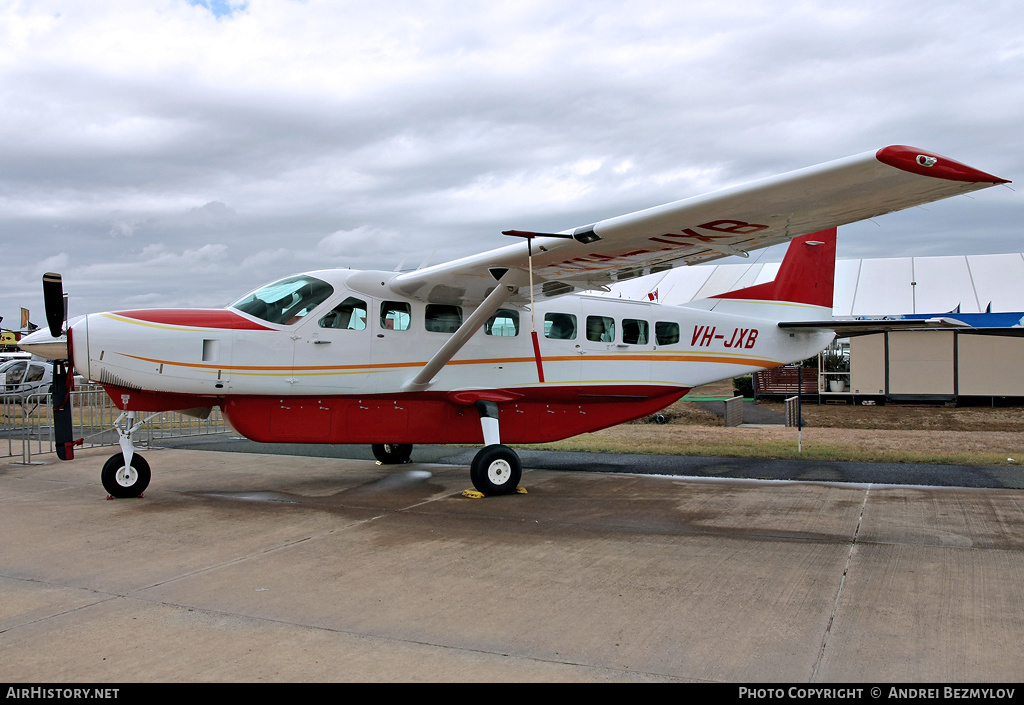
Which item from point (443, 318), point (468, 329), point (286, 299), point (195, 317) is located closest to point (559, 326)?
point (443, 318)

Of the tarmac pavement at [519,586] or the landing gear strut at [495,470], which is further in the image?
the landing gear strut at [495,470]

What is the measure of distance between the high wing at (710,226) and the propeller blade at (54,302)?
3.83 meters

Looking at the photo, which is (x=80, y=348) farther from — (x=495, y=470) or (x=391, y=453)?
(x=391, y=453)

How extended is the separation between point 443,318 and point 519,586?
17.3 ft

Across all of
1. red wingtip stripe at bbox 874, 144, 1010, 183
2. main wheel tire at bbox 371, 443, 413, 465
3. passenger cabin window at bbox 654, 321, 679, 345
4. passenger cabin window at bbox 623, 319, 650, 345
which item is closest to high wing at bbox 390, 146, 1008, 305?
red wingtip stripe at bbox 874, 144, 1010, 183

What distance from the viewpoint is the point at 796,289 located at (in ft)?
39.8

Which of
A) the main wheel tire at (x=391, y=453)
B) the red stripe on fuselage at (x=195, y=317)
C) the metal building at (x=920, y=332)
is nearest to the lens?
the red stripe on fuselage at (x=195, y=317)

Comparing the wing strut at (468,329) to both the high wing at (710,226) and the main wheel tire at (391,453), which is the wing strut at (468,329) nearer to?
the high wing at (710,226)

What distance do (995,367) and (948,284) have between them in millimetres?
6597

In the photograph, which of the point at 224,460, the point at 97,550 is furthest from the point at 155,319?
the point at 224,460

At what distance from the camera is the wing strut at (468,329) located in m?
8.70

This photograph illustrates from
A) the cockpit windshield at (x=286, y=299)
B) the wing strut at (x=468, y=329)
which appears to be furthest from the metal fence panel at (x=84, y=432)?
the wing strut at (x=468, y=329)
